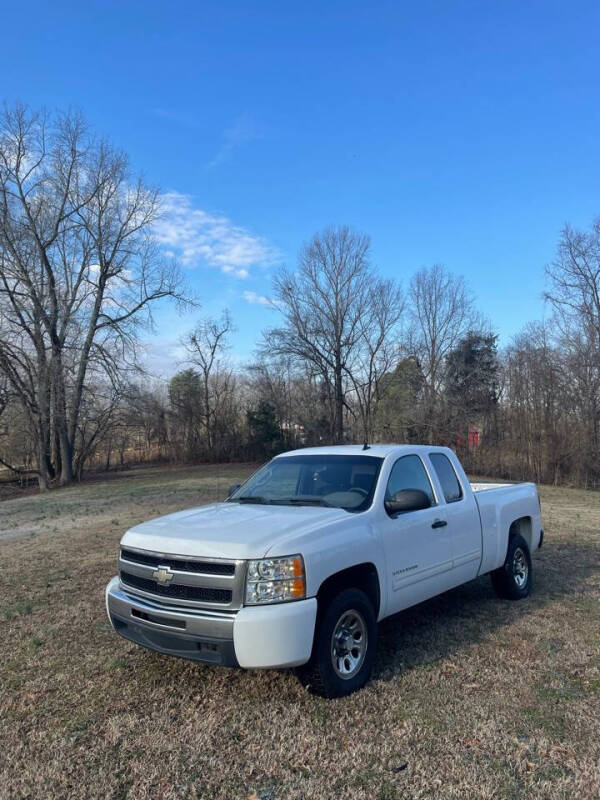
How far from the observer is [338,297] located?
44.1m

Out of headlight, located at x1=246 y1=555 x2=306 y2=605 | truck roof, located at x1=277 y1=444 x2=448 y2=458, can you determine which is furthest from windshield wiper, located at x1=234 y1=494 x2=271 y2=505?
headlight, located at x1=246 y1=555 x2=306 y2=605

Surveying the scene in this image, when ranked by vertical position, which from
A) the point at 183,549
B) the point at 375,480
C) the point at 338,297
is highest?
the point at 338,297

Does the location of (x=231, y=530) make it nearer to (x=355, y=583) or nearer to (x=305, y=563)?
(x=305, y=563)

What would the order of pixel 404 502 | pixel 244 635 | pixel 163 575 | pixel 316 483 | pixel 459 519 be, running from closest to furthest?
1. pixel 244 635
2. pixel 163 575
3. pixel 404 502
4. pixel 316 483
5. pixel 459 519

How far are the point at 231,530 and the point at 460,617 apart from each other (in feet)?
9.95

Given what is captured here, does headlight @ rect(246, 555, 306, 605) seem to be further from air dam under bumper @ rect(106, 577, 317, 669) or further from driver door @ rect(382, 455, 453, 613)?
driver door @ rect(382, 455, 453, 613)

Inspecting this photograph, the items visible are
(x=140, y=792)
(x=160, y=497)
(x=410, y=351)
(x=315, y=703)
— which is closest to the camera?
(x=140, y=792)

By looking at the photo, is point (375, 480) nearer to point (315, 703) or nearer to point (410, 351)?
point (315, 703)

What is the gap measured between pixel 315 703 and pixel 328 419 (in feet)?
134

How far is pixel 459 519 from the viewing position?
18.8 feet

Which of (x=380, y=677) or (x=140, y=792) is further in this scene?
(x=380, y=677)

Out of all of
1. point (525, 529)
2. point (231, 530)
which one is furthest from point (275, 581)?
point (525, 529)

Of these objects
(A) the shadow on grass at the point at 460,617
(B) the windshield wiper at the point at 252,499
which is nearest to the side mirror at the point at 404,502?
(B) the windshield wiper at the point at 252,499

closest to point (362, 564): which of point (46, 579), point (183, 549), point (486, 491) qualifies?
point (183, 549)
